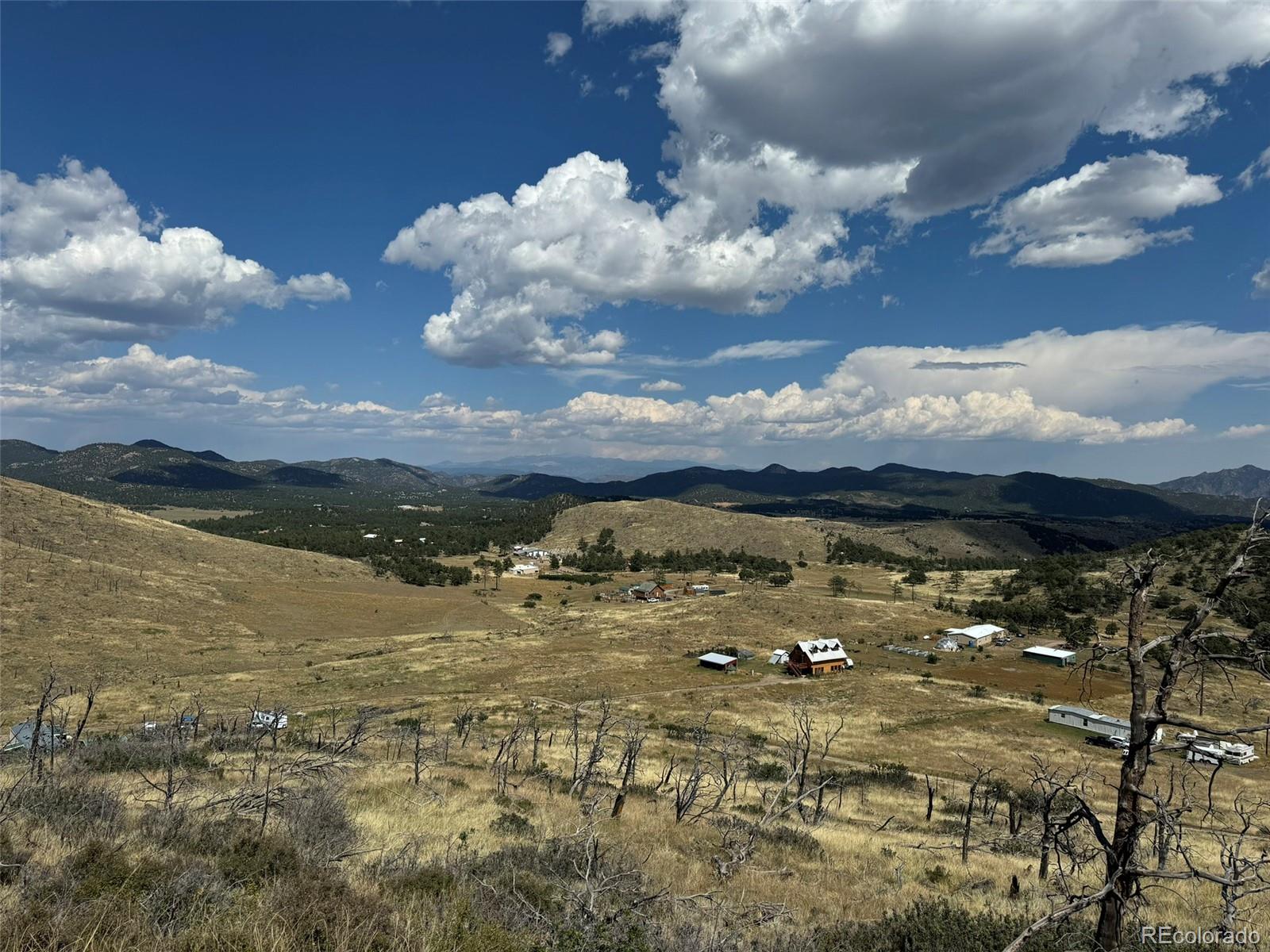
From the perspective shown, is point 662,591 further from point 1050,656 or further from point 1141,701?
point 1141,701

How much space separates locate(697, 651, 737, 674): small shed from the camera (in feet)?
241

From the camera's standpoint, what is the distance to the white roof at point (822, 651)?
7381 centimetres

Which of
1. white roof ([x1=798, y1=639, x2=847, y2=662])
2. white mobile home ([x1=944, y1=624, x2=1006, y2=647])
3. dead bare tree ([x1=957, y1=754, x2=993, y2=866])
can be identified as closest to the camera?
dead bare tree ([x1=957, y1=754, x2=993, y2=866])

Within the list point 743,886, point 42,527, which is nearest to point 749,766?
point 743,886

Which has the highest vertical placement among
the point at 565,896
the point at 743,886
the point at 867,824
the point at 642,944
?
the point at 642,944

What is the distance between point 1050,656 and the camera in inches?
3278

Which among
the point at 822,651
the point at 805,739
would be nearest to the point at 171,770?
the point at 805,739

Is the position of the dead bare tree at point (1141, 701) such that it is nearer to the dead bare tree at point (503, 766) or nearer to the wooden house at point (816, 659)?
the dead bare tree at point (503, 766)

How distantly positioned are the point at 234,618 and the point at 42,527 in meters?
37.9

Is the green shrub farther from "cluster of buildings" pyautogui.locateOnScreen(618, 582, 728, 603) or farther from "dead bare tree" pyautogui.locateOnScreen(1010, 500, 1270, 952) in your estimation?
"cluster of buildings" pyautogui.locateOnScreen(618, 582, 728, 603)

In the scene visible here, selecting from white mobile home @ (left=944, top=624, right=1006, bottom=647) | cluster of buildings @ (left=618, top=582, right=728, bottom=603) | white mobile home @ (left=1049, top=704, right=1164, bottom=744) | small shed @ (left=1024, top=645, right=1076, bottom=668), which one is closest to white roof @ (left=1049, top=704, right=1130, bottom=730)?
white mobile home @ (left=1049, top=704, right=1164, bottom=744)

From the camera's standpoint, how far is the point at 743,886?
14.1 meters

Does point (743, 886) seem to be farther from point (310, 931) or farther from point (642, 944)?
point (310, 931)

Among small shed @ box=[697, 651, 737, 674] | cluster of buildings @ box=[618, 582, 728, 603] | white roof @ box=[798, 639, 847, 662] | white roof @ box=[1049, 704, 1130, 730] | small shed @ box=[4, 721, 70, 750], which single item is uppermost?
small shed @ box=[4, 721, 70, 750]
